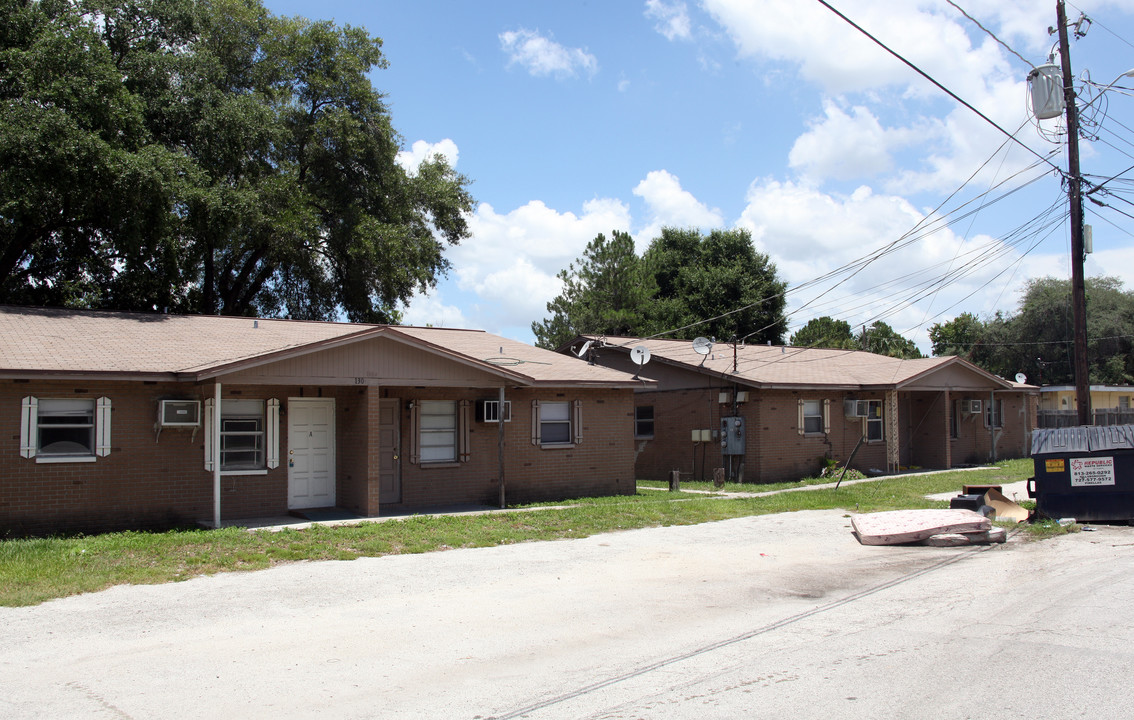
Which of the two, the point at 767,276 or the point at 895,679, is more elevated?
the point at 767,276

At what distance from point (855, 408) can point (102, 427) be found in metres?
19.3

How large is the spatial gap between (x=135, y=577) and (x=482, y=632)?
4931 millimetres

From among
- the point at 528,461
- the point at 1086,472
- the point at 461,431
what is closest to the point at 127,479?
the point at 461,431

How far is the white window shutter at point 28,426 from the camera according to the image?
12930 millimetres

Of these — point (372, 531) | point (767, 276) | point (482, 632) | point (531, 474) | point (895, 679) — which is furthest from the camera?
point (767, 276)

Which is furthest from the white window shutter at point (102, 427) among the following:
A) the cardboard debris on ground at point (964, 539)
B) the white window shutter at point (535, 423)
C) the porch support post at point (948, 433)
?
the porch support post at point (948, 433)

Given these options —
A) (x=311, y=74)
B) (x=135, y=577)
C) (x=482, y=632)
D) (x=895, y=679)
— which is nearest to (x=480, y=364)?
(x=135, y=577)

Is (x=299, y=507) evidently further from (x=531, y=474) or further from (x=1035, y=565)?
(x=1035, y=565)

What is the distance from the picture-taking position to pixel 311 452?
16094 millimetres

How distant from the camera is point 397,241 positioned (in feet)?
87.1

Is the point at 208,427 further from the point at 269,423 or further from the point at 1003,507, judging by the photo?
the point at 1003,507

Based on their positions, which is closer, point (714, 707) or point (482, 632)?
point (714, 707)

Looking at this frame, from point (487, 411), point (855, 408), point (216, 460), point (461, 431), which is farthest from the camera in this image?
point (855, 408)

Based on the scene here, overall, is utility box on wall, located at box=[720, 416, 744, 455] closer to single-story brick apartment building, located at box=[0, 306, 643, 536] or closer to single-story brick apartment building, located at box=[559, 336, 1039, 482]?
single-story brick apartment building, located at box=[559, 336, 1039, 482]
